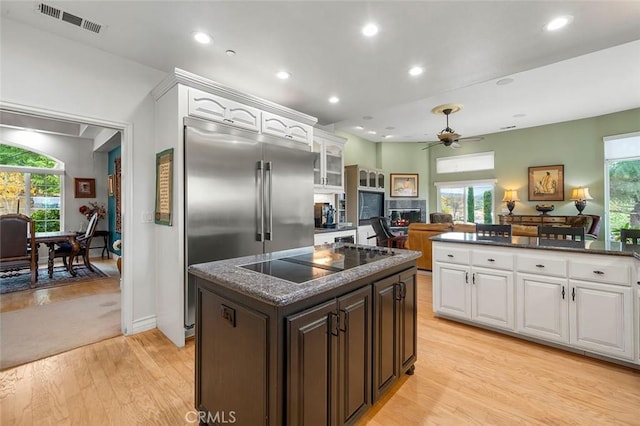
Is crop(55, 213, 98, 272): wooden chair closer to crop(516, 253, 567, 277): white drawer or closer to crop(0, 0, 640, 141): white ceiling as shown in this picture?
crop(0, 0, 640, 141): white ceiling

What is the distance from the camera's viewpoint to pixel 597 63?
3992mm

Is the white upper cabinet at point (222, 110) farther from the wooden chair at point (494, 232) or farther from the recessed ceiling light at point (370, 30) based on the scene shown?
the wooden chair at point (494, 232)

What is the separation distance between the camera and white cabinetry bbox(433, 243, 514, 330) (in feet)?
9.02

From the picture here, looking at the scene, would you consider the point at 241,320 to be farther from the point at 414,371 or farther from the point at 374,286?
the point at 414,371

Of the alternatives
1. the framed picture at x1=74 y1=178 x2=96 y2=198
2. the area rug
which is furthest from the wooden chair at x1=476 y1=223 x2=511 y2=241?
the framed picture at x1=74 y1=178 x2=96 y2=198

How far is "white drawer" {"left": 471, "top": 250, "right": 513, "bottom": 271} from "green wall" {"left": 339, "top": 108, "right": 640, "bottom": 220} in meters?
4.91

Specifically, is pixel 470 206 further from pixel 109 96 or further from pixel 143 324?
pixel 109 96

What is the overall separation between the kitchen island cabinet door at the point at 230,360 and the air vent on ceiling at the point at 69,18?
251 centimetres

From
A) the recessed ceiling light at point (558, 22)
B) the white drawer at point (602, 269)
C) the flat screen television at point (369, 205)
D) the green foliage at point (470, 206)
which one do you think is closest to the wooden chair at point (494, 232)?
the white drawer at point (602, 269)

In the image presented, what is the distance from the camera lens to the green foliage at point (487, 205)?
27.2 ft

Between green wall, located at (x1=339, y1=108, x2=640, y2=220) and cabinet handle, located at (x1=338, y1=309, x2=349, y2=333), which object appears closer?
cabinet handle, located at (x1=338, y1=309, x2=349, y2=333)

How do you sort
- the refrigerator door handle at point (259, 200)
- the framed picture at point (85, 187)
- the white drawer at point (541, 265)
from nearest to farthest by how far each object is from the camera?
1. the white drawer at point (541, 265)
2. the refrigerator door handle at point (259, 200)
3. the framed picture at point (85, 187)

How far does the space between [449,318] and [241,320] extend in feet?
8.93

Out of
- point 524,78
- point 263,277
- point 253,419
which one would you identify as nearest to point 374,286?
point 263,277
